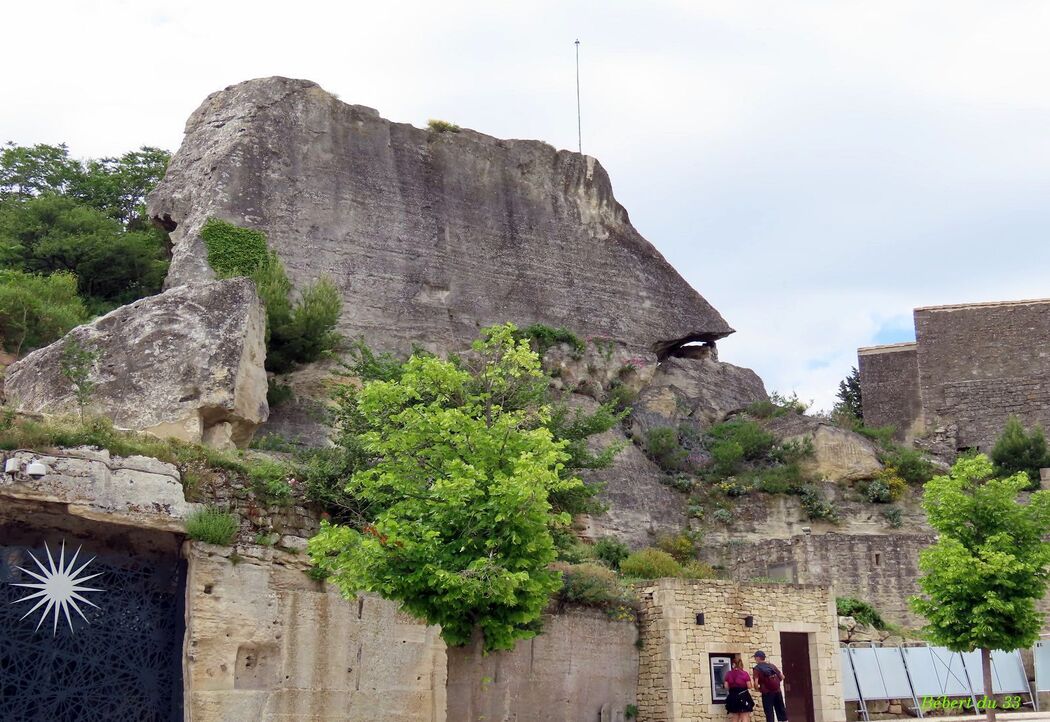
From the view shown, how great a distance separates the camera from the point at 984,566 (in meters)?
12.1

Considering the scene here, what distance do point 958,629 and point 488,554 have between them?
607cm

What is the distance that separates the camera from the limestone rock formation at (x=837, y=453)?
79.6 feet

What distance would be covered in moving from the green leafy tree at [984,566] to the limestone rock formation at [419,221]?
14099 mm

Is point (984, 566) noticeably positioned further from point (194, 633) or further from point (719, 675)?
point (194, 633)

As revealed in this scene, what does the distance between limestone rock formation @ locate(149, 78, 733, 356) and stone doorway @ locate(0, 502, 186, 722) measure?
45.3 ft

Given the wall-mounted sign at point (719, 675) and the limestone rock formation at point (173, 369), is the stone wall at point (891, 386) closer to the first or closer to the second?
the wall-mounted sign at point (719, 675)

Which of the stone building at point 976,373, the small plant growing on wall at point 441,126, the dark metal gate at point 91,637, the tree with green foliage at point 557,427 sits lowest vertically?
the dark metal gate at point 91,637

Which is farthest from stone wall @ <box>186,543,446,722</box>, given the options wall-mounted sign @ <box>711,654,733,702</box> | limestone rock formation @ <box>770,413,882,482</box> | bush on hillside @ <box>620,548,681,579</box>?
limestone rock formation @ <box>770,413,882,482</box>

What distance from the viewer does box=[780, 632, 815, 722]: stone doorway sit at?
14.2m

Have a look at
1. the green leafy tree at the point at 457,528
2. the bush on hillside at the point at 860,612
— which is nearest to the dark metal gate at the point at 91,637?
the green leafy tree at the point at 457,528

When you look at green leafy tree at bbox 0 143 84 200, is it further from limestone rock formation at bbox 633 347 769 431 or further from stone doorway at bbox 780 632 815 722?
stone doorway at bbox 780 632 815 722

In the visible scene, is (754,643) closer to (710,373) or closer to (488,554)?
(488,554)

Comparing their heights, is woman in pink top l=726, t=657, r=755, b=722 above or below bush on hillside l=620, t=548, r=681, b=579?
below

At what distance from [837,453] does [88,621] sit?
1855 cm
